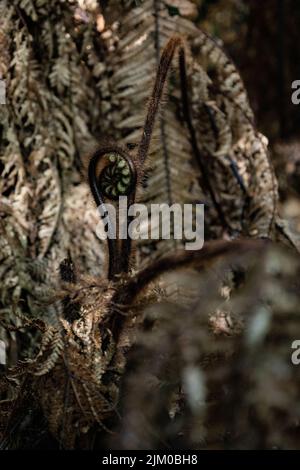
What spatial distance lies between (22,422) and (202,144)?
628mm

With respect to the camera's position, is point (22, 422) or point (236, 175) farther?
point (236, 175)

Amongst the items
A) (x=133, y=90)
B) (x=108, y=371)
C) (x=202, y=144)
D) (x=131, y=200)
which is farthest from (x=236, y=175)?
(x=108, y=371)

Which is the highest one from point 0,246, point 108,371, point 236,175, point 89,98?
point 89,98

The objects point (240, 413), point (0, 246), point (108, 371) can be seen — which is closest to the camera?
point (240, 413)

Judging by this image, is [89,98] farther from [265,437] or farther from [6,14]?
[265,437]

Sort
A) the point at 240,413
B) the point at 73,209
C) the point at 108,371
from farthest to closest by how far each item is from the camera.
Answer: the point at 73,209 → the point at 108,371 → the point at 240,413

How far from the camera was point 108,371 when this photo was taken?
95 centimetres

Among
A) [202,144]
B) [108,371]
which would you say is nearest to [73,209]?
[202,144]

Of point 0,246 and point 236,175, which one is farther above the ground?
point 236,175

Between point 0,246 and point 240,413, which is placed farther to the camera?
point 0,246

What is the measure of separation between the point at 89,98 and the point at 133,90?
0.27 ft

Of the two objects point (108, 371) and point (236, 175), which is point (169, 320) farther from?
point (236, 175)

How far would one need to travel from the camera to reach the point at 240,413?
764 millimetres
